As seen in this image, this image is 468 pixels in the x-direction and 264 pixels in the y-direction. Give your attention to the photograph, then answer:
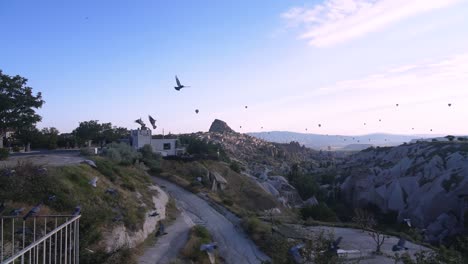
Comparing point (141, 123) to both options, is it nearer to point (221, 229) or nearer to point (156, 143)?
point (156, 143)

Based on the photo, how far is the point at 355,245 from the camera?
80.5 ft

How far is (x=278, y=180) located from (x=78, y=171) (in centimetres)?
4737

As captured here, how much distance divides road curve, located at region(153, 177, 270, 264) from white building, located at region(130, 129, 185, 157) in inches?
833

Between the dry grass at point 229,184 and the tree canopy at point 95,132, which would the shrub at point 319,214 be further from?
the tree canopy at point 95,132

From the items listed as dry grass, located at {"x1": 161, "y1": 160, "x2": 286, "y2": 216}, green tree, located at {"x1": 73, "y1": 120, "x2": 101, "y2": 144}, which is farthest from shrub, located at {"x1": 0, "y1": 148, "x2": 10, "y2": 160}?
green tree, located at {"x1": 73, "y1": 120, "x2": 101, "y2": 144}

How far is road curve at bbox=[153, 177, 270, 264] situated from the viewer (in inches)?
863

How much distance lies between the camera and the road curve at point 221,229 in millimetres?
21911

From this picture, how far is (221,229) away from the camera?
27.1 m

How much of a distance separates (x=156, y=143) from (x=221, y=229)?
4064cm

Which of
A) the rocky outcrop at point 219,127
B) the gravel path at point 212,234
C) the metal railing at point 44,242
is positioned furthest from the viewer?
the rocky outcrop at point 219,127

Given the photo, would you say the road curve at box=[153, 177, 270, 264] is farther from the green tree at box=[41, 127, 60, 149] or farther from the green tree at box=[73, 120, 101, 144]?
the green tree at box=[73, 120, 101, 144]

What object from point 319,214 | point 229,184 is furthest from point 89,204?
point 229,184

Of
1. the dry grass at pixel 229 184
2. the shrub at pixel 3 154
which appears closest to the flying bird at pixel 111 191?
the shrub at pixel 3 154

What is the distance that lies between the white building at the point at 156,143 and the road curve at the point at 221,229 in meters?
21.2
